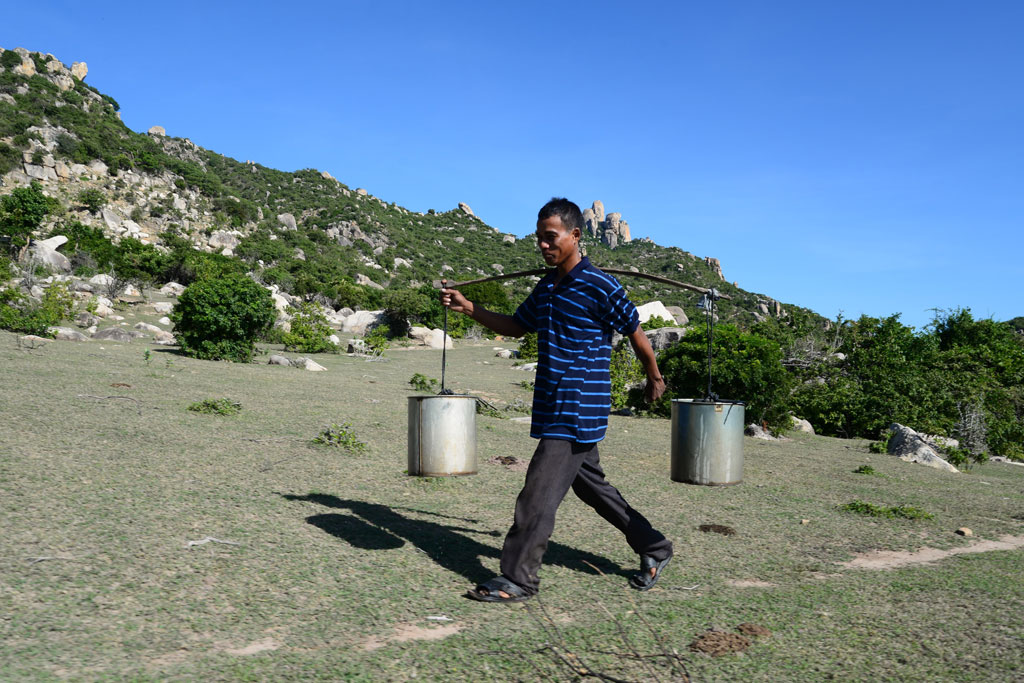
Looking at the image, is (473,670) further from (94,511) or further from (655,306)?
(655,306)

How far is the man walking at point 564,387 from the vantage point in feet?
12.2

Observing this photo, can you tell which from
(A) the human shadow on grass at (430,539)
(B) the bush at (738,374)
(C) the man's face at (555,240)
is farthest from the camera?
(B) the bush at (738,374)

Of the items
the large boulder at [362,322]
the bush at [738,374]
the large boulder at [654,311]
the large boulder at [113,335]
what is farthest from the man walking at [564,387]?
the large boulder at [362,322]

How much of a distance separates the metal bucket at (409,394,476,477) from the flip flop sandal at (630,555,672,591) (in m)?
1.16

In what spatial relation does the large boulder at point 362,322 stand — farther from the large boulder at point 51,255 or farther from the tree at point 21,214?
the tree at point 21,214

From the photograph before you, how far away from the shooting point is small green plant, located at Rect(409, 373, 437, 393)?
14273mm

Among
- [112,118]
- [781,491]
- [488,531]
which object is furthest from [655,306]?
[112,118]

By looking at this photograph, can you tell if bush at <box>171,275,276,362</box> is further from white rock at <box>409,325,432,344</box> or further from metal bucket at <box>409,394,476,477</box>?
white rock at <box>409,325,432,344</box>

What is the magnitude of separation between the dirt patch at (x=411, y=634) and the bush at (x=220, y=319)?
45.2 ft

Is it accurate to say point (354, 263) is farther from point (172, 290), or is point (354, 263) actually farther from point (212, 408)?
point (212, 408)

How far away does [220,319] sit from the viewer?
15711 mm

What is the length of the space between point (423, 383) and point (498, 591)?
35.8 ft

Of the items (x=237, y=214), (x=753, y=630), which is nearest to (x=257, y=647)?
(x=753, y=630)

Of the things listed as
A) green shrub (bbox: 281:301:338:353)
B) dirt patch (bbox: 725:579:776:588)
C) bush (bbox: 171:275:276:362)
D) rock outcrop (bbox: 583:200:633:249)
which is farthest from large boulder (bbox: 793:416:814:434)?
rock outcrop (bbox: 583:200:633:249)
